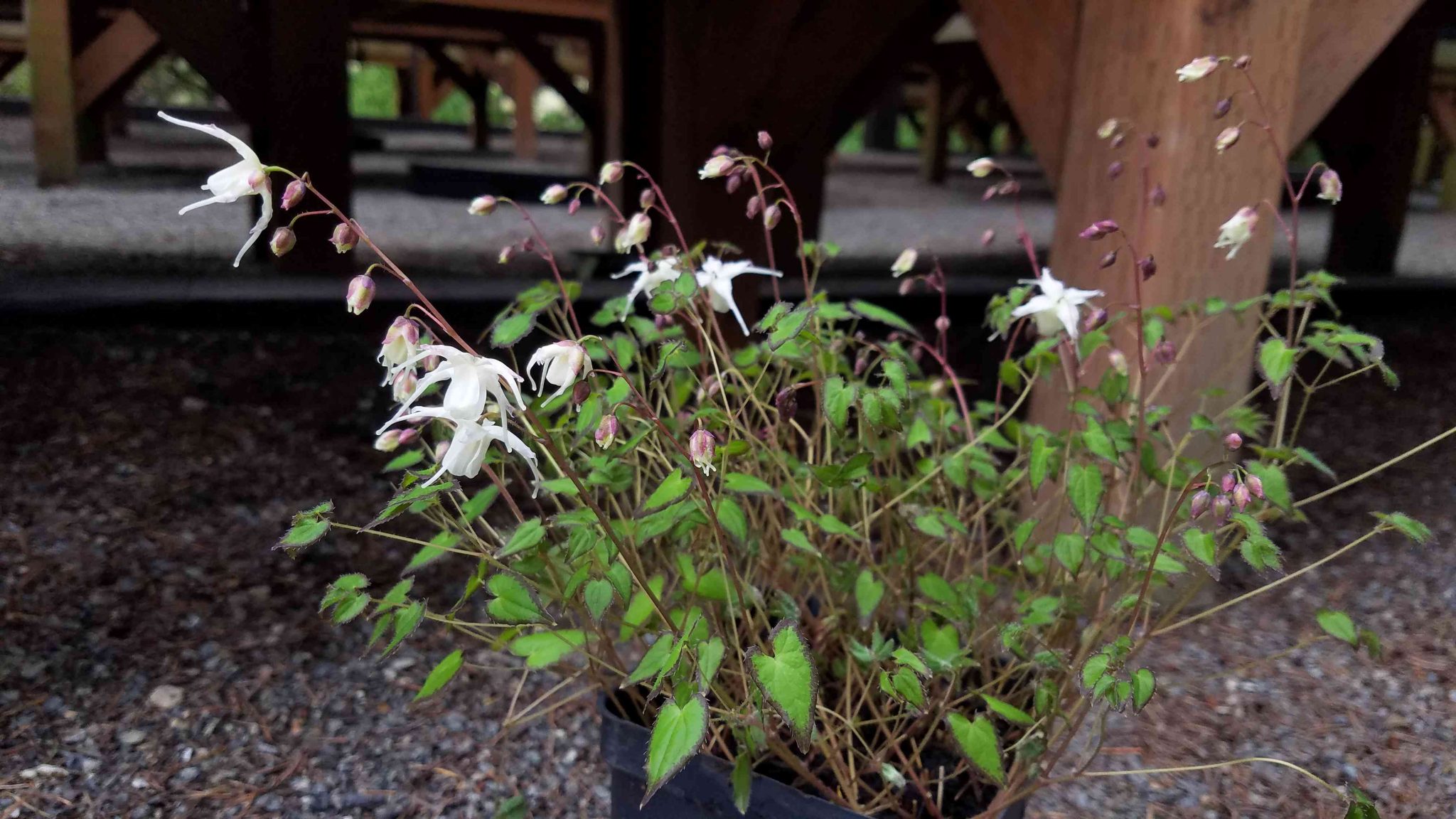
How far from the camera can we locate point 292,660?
4.51 feet

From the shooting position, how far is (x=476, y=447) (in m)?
0.64

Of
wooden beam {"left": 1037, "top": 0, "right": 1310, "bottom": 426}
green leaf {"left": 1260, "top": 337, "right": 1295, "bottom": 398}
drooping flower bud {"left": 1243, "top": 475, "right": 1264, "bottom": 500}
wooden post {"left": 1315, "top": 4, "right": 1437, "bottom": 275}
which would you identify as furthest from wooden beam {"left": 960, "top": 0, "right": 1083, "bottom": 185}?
wooden post {"left": 1315, "top": 4, "right": 1437, "bottom": 275}

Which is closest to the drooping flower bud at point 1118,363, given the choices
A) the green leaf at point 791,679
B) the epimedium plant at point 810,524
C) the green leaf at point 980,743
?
the epimedium plant at point 810,524

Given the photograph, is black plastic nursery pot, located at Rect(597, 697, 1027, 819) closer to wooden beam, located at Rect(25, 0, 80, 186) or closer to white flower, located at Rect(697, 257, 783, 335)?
white flower, located at Rect(697, 257, 783, 335)

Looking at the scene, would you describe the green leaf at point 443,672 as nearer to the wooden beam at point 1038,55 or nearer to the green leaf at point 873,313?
the green leaf at point 873,313

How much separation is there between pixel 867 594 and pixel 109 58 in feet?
12.7

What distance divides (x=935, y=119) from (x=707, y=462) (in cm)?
623

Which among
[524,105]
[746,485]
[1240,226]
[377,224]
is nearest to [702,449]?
[746,485]

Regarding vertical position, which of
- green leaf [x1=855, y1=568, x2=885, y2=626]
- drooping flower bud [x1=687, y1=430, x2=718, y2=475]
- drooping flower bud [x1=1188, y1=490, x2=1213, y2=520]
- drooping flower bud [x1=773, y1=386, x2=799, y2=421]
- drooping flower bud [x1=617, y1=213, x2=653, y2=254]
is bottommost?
green leaf [x1=855, y1=568, x2=885, y2=626]

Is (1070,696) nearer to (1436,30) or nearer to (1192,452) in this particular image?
(1192,452)

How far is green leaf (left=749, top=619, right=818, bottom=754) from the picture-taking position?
2.13ft

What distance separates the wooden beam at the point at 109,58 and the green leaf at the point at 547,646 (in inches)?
139

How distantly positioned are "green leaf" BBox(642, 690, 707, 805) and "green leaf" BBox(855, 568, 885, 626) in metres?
0.28

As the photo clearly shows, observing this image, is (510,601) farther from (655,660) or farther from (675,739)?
(675,739)
